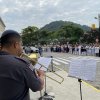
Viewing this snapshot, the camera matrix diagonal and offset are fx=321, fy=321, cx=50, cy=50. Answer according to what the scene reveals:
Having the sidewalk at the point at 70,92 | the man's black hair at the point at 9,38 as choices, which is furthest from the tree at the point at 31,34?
the man's black hair at the point at 9,38

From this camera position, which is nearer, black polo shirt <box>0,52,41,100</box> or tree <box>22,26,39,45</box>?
black polo shirt <box>0,52,41,100</box>

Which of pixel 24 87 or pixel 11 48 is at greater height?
pixel 11 48

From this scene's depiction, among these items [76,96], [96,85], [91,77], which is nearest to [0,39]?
[91,77]

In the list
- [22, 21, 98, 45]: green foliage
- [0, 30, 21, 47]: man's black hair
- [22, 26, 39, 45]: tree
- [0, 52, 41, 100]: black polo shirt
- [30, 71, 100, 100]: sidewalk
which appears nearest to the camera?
[0, 52, 41, 100]: black polo shirt

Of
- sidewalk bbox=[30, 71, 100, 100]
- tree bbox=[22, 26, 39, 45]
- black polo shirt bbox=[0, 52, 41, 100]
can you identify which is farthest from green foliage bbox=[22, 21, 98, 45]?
black polo shirt bbox=[0, 52, 41, 100]

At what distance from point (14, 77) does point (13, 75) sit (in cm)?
2

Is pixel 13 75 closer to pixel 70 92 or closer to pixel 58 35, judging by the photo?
pixel 70 92

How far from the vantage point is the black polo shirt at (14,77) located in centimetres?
288

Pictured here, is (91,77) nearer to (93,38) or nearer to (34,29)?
(93,38)

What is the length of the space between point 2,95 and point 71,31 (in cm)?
9955

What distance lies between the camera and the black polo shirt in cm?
288

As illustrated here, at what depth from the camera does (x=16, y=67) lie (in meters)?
2.88

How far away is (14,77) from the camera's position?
2.88 meters

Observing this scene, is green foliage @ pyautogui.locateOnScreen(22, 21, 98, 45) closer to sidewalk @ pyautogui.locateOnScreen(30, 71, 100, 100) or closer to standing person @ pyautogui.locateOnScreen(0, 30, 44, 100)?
sidewalk @ pyautogui.locateOnScreen(30, 71, 100, 100)
